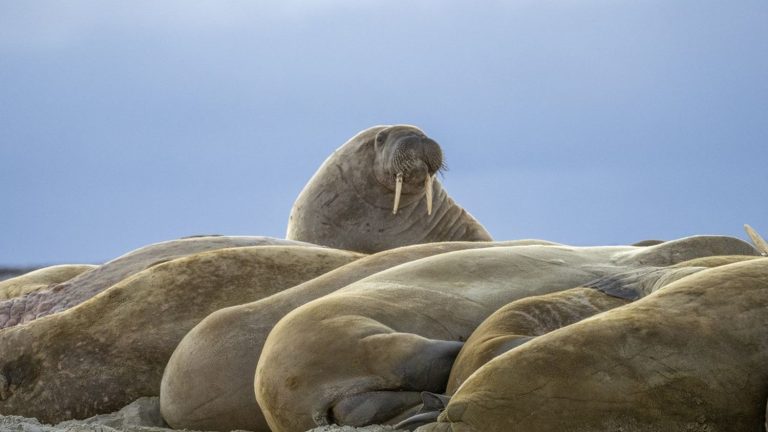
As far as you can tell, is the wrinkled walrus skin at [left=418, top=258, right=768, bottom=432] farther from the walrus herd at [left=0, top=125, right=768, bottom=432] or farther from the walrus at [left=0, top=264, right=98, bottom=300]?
the walrus at [left=0, top=264, right=98, bottom=300]

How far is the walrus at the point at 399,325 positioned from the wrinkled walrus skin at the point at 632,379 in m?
0.70

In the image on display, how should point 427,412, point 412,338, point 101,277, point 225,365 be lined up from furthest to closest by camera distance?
point 101,277, point 225,365, point 412,338, point 427,412

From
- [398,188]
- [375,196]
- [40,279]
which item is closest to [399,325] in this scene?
[40,279]

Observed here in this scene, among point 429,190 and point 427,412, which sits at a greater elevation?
point 427,412

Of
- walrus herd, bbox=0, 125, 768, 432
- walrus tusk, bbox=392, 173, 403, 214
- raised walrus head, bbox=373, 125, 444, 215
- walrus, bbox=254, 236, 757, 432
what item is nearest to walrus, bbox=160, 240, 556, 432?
walrus herd, bbox=0, 125, 768, 432

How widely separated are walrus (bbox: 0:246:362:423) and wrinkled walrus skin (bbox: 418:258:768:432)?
2.57 metres

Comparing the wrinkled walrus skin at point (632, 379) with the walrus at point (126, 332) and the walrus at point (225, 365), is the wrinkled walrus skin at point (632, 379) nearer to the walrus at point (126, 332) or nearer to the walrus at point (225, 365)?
the walrus at point (225, 365)

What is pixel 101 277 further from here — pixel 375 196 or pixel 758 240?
pixel 375 196

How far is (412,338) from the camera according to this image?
13.8 feet

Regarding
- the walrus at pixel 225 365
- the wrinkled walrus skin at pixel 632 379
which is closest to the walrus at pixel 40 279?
the walrus at pixel 225 365

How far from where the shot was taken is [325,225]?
1127cm

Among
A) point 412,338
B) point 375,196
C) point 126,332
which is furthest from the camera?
point 375,196

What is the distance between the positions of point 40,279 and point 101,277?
48.3 inches

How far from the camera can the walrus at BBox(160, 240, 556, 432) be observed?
4988mm
